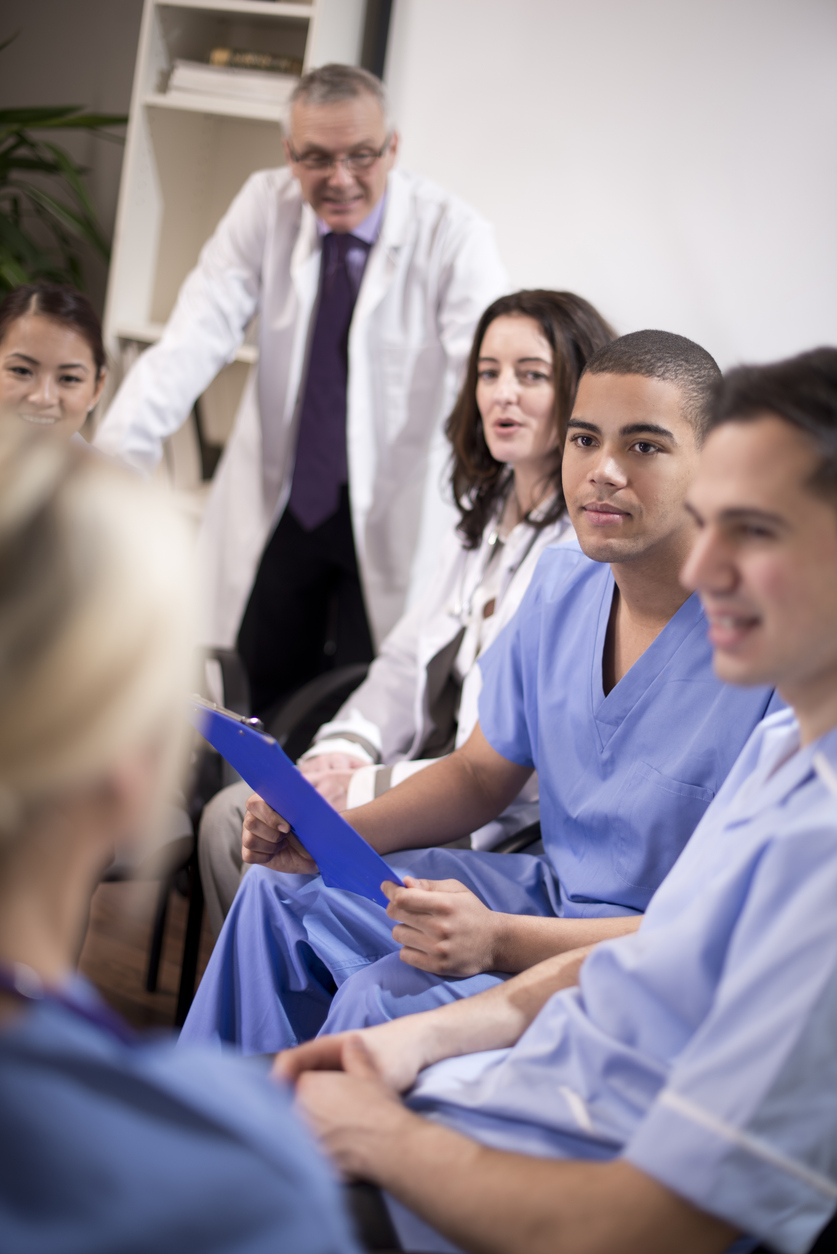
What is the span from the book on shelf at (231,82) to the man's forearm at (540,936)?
93.1 inches

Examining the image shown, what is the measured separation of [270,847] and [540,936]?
388 mm

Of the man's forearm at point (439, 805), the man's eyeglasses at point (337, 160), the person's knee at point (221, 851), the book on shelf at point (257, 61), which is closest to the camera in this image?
the man's forearm at point (439, 805)

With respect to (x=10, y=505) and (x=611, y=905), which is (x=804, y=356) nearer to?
(x=10, y=505)

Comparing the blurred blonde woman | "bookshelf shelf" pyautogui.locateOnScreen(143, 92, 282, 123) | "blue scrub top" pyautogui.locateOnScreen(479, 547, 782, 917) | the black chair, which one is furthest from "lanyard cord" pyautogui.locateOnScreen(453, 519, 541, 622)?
"bookshelf shelf" pyautogui.locateOnScreen(143, 92, 282, 123)

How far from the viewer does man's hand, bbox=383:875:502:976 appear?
46.7 inches

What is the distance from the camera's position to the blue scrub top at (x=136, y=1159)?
48 cm

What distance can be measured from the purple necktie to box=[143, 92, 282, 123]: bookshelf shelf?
0.45 meters

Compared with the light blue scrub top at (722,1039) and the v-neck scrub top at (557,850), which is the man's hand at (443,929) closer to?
the v-neck scrub top at (557,850)

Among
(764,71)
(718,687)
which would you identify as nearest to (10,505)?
(718,687)

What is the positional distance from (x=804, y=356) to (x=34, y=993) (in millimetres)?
713

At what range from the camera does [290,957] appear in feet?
4.36

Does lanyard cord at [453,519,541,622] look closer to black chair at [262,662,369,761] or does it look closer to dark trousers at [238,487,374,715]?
black chair at [262,662,369,761]

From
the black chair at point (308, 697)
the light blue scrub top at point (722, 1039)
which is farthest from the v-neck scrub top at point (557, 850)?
the black chair at point (308, 697)

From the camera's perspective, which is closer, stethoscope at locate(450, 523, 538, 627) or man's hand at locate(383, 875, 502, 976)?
man's hand at locate(383, 875, 502, 976)
